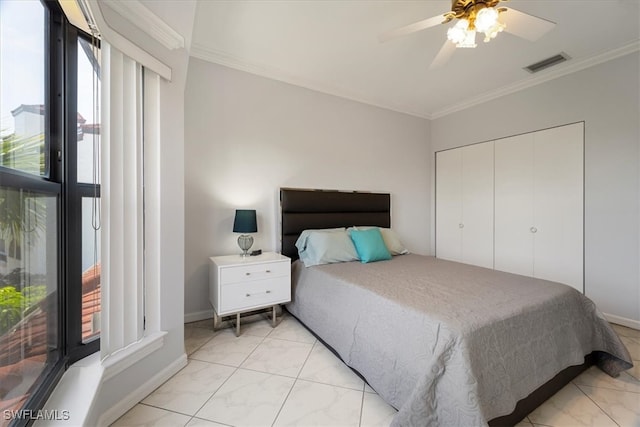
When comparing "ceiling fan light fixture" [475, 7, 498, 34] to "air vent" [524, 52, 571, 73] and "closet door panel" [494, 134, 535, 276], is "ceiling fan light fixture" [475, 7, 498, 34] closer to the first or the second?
"air vent" [524, 52, 571, 73]

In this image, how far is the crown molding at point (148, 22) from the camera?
132 centimetres

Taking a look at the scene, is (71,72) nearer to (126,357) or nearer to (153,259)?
(153,259)

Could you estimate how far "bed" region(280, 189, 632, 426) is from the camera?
44.1 inches

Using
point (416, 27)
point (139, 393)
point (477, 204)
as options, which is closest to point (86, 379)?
point (139, 393)

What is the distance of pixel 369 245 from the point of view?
2.60m

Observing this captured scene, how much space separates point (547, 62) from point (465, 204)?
182 cm

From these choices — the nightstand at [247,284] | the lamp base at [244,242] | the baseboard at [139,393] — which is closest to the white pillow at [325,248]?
the nightstand at [247,284]

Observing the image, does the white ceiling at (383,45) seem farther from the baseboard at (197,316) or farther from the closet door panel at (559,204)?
the baseboard at (197,316)

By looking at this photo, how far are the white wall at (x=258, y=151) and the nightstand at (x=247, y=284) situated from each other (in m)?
0.33

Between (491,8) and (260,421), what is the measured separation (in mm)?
2612

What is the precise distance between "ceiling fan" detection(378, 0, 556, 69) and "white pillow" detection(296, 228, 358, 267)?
5.76ft

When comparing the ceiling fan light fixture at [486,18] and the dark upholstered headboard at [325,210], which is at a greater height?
the ceiling fan light fixture at [486,18]

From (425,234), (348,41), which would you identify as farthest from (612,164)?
(348,41)

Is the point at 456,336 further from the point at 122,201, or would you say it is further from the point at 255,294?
the point at 122,201
